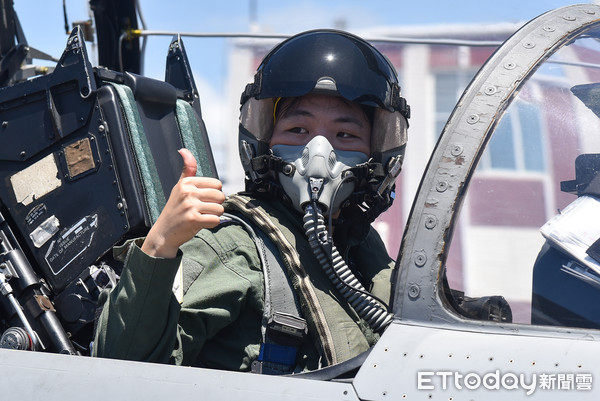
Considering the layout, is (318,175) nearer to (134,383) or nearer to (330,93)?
(330,93)

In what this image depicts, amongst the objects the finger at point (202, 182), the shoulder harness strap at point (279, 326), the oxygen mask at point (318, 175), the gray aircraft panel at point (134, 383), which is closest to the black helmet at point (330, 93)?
the oxygen mask at point (318, 175)

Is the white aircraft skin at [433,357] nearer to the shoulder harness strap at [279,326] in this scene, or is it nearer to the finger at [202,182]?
the shoulder harness strap at [279,326]

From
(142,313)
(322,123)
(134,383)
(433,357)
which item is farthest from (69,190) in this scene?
(433,357)

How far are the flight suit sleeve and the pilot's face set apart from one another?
2.08 ft

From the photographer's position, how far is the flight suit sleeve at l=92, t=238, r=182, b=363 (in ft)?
4.74

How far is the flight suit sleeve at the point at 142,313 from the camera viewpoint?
1.45m

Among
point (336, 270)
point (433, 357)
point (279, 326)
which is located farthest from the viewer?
point (336, 270)

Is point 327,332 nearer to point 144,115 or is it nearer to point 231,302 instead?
point 231,302

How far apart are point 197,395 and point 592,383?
2.29 feet

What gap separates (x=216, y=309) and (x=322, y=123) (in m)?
0.62

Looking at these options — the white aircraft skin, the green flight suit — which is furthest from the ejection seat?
the white aircraft skin

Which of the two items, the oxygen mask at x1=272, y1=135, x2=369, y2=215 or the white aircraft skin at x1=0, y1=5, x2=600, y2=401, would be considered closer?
the white aircraft skin at x1=0, y1=5, x2=600, y2=401

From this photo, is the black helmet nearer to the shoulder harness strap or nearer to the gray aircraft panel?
the shoulder harness strap

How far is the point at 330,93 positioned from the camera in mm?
1965
